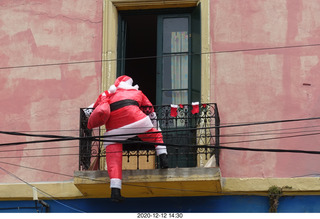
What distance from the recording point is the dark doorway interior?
1673 cm

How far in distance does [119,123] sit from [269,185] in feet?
7.75

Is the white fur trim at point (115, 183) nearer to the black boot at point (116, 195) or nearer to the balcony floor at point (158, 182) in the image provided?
the black boot at point (116, 195)

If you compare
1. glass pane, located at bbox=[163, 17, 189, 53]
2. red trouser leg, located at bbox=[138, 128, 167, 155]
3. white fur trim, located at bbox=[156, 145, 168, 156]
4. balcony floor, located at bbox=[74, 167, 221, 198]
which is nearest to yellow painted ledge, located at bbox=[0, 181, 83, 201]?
balcony floor, located at bbox=[74, 167, 221, 198]

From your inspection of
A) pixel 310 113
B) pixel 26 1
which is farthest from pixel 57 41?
pixel 310 113

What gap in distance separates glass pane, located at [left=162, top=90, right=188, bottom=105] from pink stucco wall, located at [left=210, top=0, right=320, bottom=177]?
0.56 metres

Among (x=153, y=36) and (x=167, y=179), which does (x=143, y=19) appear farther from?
(x=167, y=179)

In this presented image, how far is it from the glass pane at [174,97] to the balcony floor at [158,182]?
5.58 ft

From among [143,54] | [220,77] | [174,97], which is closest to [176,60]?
[174,97]

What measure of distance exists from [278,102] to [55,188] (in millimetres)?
3630

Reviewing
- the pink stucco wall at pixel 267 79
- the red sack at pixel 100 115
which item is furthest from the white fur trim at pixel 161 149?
the pink stucco wall at pixel 267 79

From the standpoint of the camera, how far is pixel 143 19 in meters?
16.0

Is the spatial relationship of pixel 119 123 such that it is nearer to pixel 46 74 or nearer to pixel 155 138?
pixel 155 138

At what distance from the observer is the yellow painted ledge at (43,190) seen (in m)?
12.8

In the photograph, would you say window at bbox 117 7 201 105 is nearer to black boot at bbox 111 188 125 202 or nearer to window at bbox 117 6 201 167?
window at bbox 117 6 201 167
